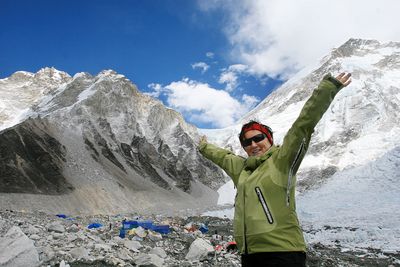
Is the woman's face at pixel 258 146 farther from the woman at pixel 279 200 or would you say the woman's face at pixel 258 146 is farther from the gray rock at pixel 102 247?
the gray rock at pixel 102 247

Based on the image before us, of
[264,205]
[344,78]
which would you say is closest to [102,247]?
[264,205]

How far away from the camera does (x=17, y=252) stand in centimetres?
1015

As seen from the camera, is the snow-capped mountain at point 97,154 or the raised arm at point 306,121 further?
the snow-capped mountain at point 97,154

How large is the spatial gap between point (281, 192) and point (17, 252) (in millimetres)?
8403

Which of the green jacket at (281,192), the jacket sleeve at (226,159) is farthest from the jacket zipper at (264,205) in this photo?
the jacket sleeve at (226,159)

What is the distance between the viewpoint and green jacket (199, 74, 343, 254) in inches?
156

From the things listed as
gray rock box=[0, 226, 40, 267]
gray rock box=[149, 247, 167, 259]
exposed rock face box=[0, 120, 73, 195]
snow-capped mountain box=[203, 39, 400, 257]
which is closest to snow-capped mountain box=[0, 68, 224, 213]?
exposed rock face box=[0, 120, 73, 195]

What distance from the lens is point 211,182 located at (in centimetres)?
14412

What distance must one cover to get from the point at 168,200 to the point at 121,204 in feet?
66.3

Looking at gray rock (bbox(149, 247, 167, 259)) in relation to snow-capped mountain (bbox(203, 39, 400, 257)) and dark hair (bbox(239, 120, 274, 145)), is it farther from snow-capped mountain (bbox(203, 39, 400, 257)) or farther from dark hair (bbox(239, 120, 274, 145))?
dark hair (bbox(239, 120, 274, 145))

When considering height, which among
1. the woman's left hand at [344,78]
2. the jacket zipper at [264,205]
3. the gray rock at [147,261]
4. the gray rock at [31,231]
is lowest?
the gray rock at [147,261]

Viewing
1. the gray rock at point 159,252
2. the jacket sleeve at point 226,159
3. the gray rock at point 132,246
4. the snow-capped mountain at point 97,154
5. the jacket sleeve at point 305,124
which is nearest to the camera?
the jacket sleeve at point 305,124

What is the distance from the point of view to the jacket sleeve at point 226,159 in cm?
496

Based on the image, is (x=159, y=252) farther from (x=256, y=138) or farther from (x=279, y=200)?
(x=279, y=200)
